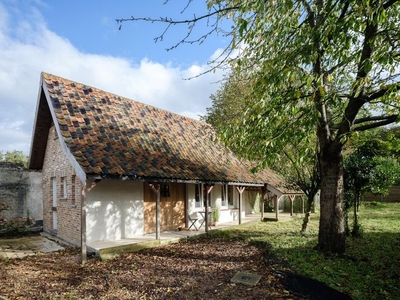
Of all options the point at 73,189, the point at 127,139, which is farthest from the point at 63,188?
the point at 127,139

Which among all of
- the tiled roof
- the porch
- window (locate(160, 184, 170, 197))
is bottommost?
the porch

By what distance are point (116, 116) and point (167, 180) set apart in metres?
3.96

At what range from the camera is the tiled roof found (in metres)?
9.48

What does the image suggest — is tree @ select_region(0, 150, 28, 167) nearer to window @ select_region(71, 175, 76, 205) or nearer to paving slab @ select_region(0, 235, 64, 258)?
paving slab @ select_region(0, 235, 64, 258)

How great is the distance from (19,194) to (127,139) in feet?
21.2

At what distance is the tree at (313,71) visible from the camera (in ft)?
16.6

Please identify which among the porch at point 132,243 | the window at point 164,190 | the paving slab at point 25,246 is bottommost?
the paving slab at point 25,246

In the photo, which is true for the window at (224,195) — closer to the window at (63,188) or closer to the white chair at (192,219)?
the white chair at (192,219)

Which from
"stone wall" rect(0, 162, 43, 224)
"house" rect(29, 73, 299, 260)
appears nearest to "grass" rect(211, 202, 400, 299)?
"house" rect(29, 73, 299, 260)

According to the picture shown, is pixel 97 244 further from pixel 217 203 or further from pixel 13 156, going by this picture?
pixel 13 156

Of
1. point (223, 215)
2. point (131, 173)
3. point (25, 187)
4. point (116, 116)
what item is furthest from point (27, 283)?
point (223, 215)

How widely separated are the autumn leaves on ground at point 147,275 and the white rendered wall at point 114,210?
3.94 ft

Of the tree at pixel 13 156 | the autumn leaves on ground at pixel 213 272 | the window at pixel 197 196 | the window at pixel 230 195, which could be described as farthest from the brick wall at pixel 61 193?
the tree at pixel 13 156

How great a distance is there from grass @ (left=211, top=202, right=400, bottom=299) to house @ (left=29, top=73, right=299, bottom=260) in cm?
324
